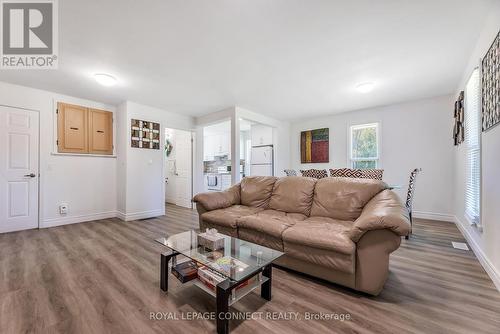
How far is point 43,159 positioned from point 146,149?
5.50 feet

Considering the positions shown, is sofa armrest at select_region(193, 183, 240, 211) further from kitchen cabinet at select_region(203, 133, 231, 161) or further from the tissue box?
kitchen cabinet at select_region(203, 133, 231, 161)

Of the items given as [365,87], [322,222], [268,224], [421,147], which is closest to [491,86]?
[365,87]

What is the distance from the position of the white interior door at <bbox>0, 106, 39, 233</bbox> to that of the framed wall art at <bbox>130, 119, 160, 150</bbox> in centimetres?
151

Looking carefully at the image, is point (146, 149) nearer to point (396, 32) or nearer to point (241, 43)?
point (241, 43)

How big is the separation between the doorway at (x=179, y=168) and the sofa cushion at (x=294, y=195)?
315 cm

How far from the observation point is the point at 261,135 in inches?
252

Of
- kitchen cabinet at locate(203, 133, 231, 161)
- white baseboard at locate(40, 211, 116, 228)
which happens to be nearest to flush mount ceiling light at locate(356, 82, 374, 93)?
kitchen cabinet at locate(203, 133, 231, 161)

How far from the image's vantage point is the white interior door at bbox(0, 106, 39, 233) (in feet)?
11.3

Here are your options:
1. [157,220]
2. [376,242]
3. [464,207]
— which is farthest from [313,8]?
[157,220]

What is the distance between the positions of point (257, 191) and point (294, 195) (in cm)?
62

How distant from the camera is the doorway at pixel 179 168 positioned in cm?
568

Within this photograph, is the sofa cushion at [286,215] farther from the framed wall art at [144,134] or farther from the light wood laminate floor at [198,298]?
the framed wall art at [144,134]

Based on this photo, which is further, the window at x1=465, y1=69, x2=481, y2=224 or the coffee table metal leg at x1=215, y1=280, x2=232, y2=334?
the window at x1=465, y1=69, x2=481, y2=224

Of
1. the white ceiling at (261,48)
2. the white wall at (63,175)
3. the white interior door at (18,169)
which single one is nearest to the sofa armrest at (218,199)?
the white ceiling at (261,48)
